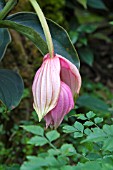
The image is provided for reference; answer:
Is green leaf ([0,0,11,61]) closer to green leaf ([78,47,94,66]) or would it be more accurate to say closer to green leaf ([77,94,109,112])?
green leaf ([77,94,109,112])

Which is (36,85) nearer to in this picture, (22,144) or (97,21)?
(22,144)

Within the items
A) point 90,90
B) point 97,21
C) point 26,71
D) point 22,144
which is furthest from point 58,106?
point 97,21

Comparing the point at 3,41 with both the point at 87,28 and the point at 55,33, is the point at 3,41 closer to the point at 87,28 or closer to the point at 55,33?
the point at 55,33

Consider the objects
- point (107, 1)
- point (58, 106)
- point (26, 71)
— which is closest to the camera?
point (58, 106)

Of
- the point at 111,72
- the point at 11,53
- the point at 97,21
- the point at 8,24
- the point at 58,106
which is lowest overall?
the point at 111,72

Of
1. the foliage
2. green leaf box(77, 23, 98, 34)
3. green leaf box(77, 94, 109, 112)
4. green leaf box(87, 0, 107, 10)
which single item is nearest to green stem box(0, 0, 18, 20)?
the foliage

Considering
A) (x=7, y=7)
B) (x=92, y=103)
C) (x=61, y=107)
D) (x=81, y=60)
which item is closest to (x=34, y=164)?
(x=61, y=107)

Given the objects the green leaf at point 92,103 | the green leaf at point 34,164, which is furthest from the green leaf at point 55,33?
the green leaf at point 92,103
